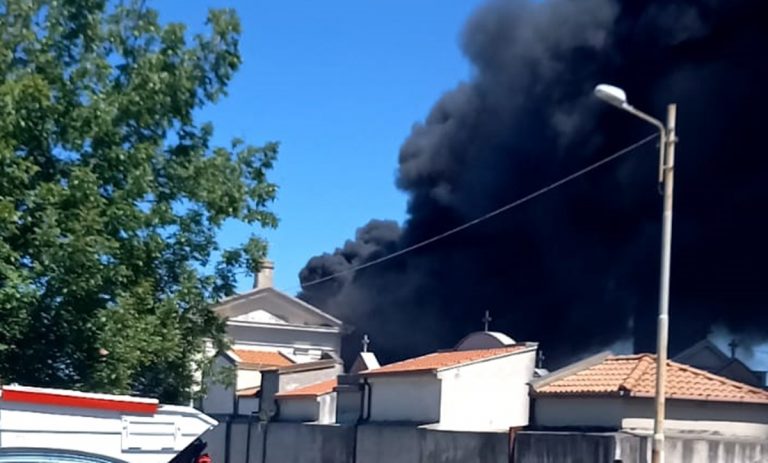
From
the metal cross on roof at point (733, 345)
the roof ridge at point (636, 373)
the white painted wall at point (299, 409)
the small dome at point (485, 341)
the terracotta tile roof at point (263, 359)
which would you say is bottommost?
the white painted wall at point (299, 409)

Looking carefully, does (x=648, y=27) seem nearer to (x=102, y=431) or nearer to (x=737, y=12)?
(x=737, y=12)

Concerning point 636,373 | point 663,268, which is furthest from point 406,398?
point 663,268

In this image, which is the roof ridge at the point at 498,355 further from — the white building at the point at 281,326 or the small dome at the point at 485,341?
the white building at the point at 281,326

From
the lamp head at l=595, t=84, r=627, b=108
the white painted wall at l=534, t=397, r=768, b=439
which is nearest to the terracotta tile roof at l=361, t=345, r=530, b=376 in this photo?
the white painted wall at l=534, t=397, r=768, b=439

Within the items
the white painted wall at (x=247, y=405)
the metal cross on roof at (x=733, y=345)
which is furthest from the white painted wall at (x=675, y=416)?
the metal cross on roof at (x=733, y=345)

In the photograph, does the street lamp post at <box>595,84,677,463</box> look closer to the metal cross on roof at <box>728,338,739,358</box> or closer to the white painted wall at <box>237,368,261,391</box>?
the metal cross on roof at <box>728,338,739,358</box>

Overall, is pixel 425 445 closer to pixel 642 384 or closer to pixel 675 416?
pixel 642 384

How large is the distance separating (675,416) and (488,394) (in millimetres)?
6382

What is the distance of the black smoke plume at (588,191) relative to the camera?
A: 3956cm

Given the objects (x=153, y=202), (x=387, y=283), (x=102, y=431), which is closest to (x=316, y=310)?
(x=387, y=283)

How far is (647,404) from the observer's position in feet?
64.0

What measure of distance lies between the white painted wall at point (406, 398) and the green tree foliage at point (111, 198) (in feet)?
32.8

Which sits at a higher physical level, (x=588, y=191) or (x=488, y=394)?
(x=588, y=191)

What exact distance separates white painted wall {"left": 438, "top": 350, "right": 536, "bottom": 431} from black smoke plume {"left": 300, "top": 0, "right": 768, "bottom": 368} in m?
13.7
